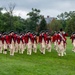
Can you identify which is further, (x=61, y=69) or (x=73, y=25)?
(x=73, y=25)

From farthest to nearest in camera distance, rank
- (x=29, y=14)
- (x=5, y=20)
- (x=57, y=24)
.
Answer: (x=29, y=14) < (x=57, y=24) < (x=5, y=20)

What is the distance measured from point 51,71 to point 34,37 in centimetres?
1168

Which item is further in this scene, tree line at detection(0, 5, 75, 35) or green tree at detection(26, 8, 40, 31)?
green tree at detection(26, 8, 40, 31)

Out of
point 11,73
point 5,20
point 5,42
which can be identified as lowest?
point 11,73

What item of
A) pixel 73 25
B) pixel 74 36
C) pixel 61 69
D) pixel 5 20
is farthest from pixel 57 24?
pixel 61 69

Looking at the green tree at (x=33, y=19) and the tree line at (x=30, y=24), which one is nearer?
the tree line at (x=30, y=24)

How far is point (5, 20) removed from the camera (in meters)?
86.0

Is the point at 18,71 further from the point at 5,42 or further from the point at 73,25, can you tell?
the point at 73,25

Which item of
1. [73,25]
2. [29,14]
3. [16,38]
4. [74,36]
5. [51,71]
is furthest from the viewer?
[29,14]

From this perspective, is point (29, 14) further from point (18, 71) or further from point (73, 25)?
point (18, 71)

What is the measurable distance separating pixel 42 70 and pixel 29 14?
105m

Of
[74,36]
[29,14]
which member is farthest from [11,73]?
[29,14]

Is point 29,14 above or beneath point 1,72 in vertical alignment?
above

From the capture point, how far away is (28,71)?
17141mm
